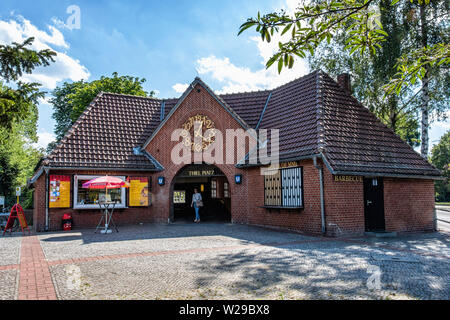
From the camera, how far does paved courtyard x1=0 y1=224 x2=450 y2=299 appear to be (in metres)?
5.78

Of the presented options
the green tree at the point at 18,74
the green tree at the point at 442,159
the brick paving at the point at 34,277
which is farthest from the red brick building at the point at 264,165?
the green tree at the point at 442,159

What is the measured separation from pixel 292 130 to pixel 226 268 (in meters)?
9.35

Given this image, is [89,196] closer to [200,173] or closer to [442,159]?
[200,173]

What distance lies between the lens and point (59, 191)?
15.6 m

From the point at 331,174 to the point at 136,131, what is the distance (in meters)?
10.9

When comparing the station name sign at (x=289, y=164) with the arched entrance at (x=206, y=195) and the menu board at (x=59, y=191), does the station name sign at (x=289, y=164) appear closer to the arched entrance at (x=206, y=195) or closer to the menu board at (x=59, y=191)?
the arched entrance at (x=206, y=195)

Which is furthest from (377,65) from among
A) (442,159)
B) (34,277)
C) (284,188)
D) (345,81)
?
(442,159)

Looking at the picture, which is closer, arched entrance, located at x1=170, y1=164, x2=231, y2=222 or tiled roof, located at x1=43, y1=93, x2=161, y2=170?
tiled roof, located at x1=43, y1=93, x2=161, y2=170

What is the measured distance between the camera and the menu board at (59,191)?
15453mm

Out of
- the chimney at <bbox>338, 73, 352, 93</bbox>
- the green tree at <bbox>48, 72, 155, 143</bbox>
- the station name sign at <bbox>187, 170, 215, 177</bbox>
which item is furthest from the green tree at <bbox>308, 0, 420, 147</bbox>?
the green tree at <bbox>48, 72, 155, 143</bbox>

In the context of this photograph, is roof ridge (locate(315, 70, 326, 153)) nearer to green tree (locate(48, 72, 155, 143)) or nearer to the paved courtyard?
the paved courtyard

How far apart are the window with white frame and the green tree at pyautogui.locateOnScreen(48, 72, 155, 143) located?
596 inches

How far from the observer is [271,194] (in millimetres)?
15320
